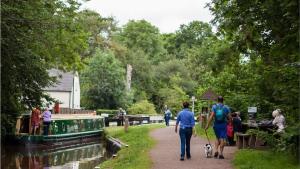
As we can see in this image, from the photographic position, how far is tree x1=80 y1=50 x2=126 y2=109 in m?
51.9

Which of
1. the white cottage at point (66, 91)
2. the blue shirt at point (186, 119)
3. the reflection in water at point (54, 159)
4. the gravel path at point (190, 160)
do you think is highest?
the white cottage at point (66, 91)

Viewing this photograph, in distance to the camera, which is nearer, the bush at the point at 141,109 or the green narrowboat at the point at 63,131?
the green narrowboat at the point at 63,131

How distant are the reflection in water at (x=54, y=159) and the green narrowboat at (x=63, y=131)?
5.31ft

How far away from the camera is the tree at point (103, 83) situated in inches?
2042

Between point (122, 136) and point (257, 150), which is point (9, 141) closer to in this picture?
point (122, 136)

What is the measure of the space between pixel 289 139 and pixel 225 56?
7711 millimetres

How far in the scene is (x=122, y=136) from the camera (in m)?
27.5

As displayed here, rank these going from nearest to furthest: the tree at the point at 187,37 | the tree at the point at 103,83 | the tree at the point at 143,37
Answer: the tree at the point at 103,83
the tree at the point at 143,37
the tree at the point at 187,37

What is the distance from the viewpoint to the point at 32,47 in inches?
864

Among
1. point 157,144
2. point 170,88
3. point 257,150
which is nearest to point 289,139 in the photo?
point 257,150

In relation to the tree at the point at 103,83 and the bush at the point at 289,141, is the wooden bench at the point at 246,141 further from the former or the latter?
the tree at the point at 103,83

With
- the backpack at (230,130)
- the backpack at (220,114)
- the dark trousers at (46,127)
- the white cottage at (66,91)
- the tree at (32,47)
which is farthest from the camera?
the white cottage at (66,91)

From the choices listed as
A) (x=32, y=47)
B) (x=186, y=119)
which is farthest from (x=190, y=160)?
(x=32, y=47)

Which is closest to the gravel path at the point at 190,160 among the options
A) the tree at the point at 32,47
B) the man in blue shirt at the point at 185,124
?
the man in blue shirt at the point at 185,124
